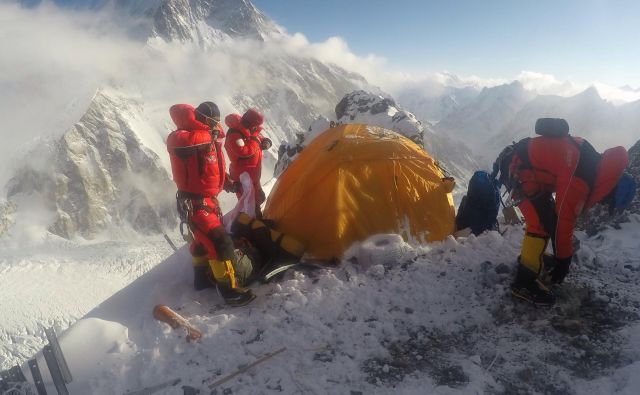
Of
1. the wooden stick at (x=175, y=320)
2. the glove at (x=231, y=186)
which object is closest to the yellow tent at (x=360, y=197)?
the glove at (x=231, y=186)

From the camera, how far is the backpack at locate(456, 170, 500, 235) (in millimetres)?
7727

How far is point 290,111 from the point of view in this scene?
187250 millimetres

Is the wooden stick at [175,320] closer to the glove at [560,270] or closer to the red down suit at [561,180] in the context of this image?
the red down suit at [561,180]

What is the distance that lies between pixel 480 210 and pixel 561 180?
3113mm

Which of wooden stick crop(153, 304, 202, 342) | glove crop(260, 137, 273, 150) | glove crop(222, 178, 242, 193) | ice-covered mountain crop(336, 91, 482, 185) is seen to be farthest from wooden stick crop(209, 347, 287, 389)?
ice-covered mountain crop(336, 91, 482, 185)

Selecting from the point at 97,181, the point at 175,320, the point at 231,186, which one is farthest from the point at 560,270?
the point at 97,181

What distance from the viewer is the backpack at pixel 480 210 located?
7.73 m

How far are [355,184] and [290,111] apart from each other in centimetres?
18505

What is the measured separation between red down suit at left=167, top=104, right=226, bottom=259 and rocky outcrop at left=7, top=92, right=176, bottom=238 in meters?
127

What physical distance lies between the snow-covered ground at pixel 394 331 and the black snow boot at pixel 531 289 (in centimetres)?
10

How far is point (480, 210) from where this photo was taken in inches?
308

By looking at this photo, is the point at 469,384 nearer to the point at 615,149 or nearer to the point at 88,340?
the point at 615,149

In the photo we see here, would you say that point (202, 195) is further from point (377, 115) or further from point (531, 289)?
point (377, 115)

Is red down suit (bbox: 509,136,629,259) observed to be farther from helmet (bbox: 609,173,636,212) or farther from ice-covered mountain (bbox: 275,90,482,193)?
ice-covered mountain (bbox: 275,90,482,193)
